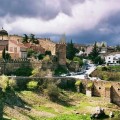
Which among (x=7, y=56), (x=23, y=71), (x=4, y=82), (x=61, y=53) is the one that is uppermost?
(x=61, y=53)

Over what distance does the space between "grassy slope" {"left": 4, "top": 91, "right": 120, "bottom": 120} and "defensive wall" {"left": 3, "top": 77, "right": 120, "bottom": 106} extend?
1.71m

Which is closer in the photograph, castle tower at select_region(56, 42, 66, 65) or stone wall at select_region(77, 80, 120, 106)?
stone wall at select_region(77, 80, 120, 106)

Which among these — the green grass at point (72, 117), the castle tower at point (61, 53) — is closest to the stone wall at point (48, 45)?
the castle tower at point (61, 53)

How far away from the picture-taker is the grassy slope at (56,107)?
218 ft

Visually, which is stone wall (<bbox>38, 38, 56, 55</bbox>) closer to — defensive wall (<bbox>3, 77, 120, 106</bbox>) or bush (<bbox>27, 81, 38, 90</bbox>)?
defensive wall (<bbox>3, 77, 120, 106</bbox>)

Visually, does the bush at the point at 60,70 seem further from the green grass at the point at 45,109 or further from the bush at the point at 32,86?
the green grass at the point at 45,109

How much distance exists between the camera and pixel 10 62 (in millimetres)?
88875

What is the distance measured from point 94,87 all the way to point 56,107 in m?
13.6

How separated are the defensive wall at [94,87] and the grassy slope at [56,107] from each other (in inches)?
67.3

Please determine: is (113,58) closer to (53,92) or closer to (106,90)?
(106,90)

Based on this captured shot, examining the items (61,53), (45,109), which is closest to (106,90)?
(45,109)

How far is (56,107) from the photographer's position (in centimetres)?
7506

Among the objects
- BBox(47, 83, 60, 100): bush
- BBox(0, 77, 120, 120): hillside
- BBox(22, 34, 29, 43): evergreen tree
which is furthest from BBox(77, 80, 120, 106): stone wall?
BBox(22, 34, 29, 43): evergreen tree

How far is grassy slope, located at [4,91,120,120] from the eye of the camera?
218 feet
